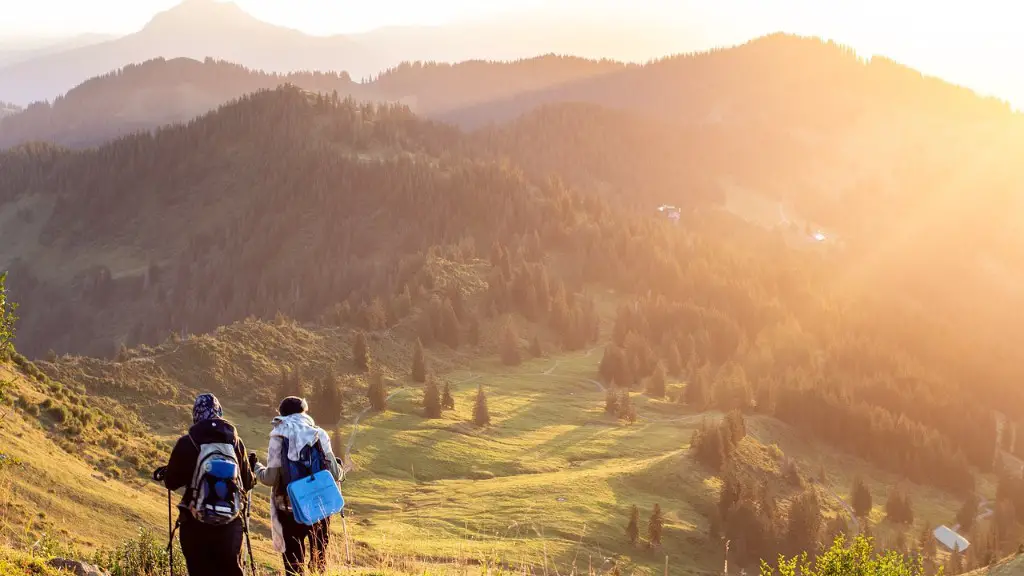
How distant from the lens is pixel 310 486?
15.0 m

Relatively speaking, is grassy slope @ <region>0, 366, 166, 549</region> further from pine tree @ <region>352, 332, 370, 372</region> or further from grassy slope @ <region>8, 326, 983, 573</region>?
pine tree @ <region>352, 332, 370, 372</region>

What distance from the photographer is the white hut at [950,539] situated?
83188 millimetres

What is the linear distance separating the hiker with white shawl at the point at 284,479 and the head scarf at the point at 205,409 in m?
1.63

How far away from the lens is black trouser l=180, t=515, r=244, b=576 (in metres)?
13.5

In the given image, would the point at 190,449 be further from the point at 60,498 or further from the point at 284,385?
the point at 284,385

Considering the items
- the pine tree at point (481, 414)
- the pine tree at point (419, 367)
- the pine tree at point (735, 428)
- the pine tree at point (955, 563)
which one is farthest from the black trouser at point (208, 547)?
the pine tree at point (419, 367)

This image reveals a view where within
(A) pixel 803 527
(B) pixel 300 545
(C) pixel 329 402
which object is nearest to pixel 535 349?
(C) pixel 329 402

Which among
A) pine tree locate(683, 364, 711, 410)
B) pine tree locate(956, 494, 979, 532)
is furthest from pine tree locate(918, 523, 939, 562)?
pine tree locate(683, 364, 711, 410)

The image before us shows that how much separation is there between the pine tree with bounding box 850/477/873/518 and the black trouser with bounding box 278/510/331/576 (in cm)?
8410

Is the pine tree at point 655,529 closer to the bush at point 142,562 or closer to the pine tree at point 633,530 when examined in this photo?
the pine tree at point 633,530

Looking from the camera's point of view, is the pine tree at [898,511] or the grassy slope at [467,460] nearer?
the grassy slope at [467,460]

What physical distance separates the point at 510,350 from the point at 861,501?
5197 cm

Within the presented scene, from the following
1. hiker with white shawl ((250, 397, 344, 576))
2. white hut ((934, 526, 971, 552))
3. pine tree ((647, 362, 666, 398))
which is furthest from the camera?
pine tree ((647, 362, 666, 398))

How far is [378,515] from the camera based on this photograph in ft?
192
